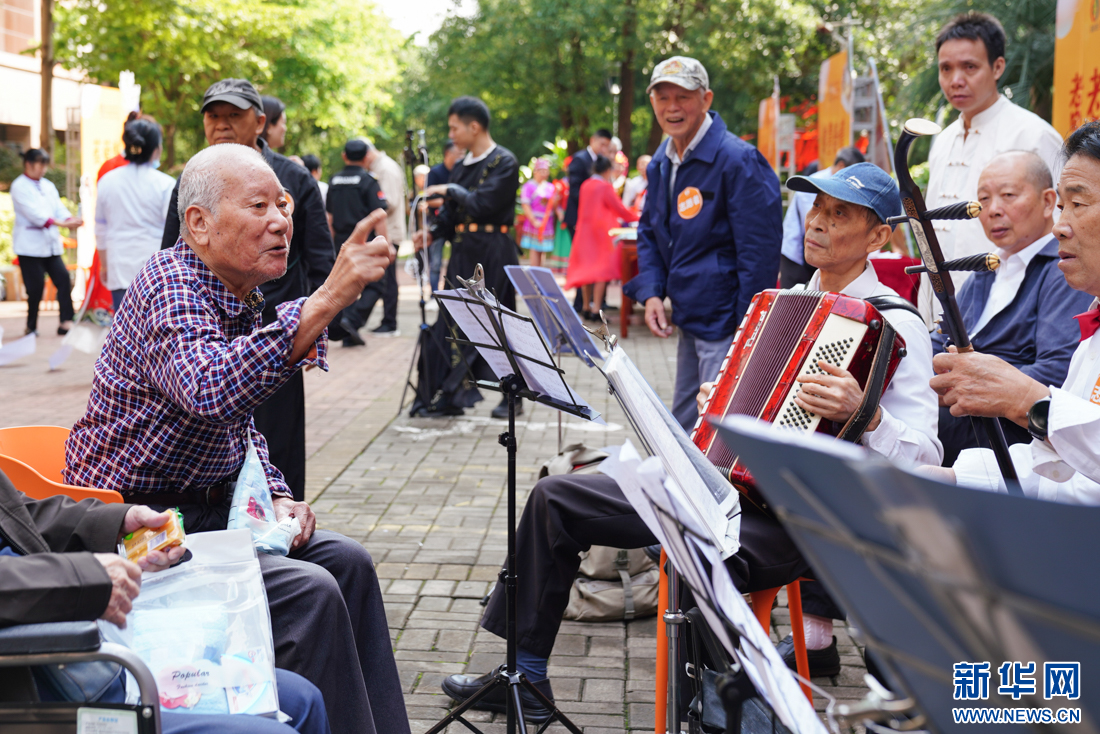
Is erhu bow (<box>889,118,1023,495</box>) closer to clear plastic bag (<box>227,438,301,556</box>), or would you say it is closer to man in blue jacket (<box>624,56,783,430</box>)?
clear plastic bag (<box>227,438,301,556</box>)

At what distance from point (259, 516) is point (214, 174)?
88 centimetres

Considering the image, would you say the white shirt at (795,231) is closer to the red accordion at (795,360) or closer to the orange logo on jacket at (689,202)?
the orange logo on jacket at (689,202)

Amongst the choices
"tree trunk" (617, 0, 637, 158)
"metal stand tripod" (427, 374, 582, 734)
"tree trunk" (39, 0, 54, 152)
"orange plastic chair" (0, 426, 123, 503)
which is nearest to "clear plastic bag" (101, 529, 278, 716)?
"orange plastic chair" (0, 426, 123, 503)

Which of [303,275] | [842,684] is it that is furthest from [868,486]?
[303,275]

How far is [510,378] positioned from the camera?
280 centimetres

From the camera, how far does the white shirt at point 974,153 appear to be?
4246mm

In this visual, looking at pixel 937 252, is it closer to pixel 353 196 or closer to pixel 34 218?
pixel 353 196

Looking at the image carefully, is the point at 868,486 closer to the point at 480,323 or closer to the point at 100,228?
the point at 480,323

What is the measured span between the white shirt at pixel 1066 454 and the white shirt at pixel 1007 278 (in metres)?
1.06

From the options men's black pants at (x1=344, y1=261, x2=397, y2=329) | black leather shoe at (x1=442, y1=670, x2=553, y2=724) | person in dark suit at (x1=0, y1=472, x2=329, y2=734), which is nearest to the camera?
person in dark suit at (x1=0, y1=472, x2=329, y2=734)

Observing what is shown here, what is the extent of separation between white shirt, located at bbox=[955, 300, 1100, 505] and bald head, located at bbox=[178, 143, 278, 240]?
6.17ft

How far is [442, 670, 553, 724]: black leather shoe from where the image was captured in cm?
297

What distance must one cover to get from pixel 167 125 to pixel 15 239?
1272cm

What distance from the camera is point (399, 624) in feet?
12.2
